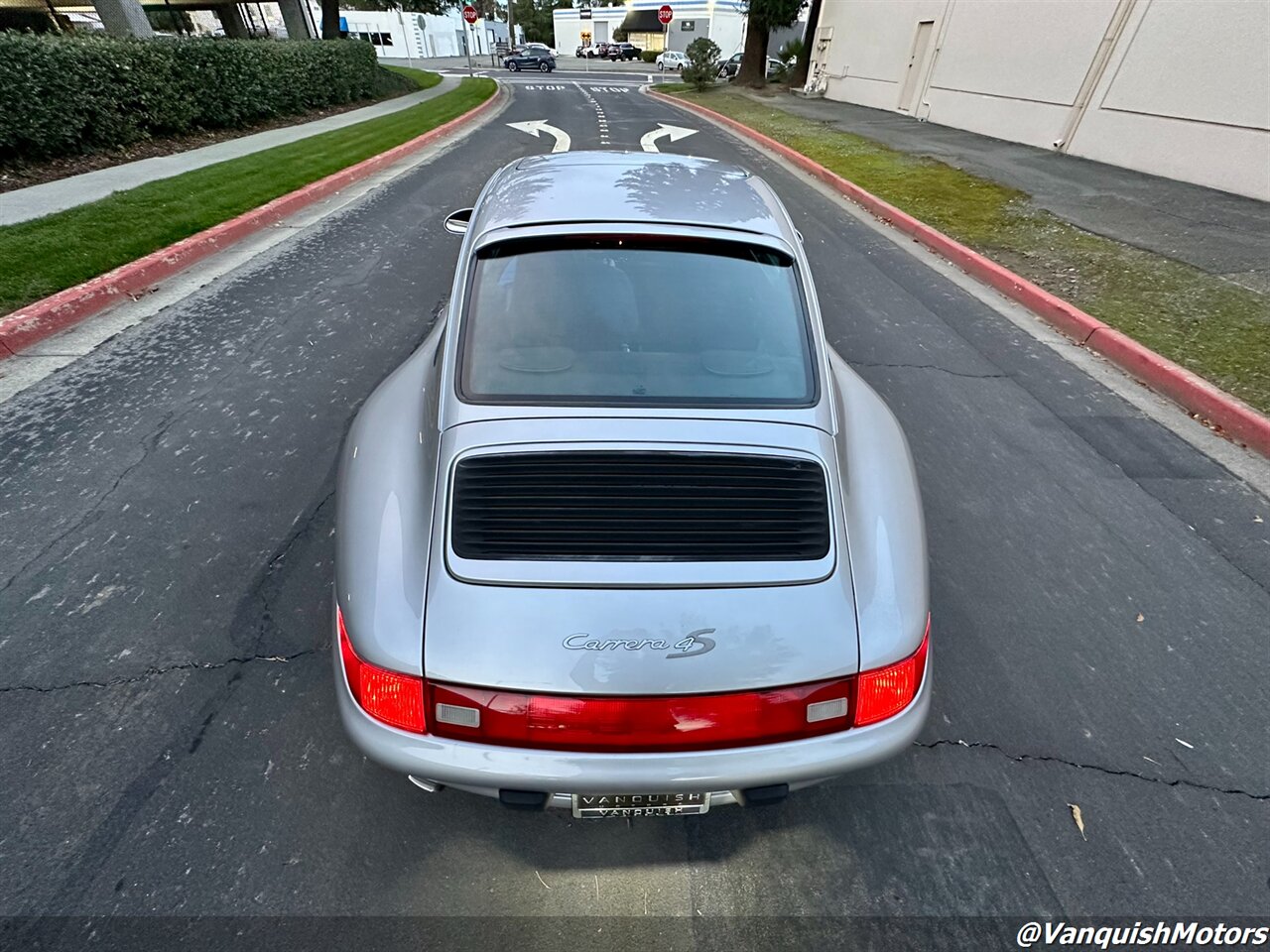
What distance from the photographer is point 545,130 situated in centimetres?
1489

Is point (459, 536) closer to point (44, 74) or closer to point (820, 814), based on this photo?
point (820, 814)

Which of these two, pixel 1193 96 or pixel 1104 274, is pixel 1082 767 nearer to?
pixel 1104 274

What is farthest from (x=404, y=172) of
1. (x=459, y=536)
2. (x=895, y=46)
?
(x=895, y=46)

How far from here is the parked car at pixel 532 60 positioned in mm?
39438

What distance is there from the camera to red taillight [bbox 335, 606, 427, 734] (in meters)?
1.58

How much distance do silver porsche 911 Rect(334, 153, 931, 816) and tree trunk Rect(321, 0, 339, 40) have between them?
87.9 ft

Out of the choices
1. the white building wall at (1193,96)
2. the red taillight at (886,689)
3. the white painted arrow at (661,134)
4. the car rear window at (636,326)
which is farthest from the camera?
the white painted arrow at (661,134)

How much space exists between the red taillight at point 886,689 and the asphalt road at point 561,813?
0.63 meters

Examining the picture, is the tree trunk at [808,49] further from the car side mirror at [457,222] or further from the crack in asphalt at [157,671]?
the crack in asphalt at [157,671]

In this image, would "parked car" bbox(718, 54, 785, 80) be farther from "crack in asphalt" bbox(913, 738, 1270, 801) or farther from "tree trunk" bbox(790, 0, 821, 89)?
"crack in asphalt" bbox(913, 738, 1270, 801)

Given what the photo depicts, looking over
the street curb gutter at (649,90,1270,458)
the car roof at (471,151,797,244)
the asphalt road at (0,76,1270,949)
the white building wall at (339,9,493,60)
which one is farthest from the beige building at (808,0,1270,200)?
the white building wall at (339,9,493,60)

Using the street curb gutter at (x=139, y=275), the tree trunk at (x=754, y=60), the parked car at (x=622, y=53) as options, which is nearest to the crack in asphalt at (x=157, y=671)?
the street curb gutter at (x=139, y=275)

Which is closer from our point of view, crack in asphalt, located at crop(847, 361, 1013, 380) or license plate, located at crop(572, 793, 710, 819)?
license plate, located at crop(572, 793, 710, 819)

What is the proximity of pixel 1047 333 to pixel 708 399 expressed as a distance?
524 centimetres
